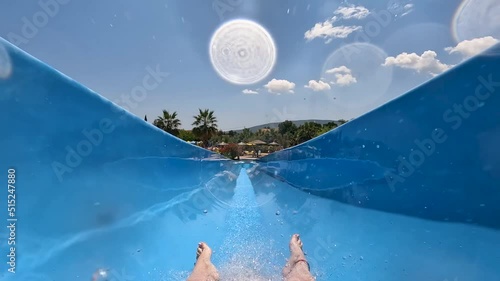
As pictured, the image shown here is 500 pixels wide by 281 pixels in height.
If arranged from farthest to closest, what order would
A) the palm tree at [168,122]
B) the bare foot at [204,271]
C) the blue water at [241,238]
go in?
the palm tree at [168,122] → the bare foot at [204,271] → the blue water at [241,238]

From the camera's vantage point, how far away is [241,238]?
3.75m

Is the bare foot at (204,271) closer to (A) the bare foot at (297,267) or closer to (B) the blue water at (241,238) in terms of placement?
(B) the blue water at (241,238)

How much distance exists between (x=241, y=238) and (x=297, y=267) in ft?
5.19

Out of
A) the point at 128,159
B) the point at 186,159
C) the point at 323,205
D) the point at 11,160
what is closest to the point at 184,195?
the point at 186,159

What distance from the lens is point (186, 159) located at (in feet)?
18.1

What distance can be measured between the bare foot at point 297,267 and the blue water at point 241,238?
0.74ft

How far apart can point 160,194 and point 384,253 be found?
9.32ft

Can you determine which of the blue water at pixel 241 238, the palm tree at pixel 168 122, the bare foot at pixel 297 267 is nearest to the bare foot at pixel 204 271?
the blue water at pixel 241 238

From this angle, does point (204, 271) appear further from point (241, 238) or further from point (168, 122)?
point (168, 122)

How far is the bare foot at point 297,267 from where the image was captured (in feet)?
7.16

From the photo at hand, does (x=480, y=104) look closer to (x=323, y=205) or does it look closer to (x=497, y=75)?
(x=497, y=75)

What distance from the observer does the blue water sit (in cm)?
159

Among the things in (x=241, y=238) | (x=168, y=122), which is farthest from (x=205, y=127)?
(x=241, y=238)

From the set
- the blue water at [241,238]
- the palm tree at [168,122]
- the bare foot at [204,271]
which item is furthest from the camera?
the palm tree at [168,122]
